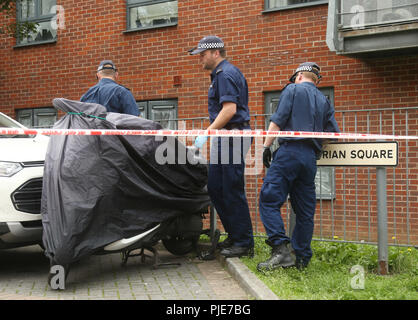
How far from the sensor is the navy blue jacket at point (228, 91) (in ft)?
18.1

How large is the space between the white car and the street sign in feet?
8.67

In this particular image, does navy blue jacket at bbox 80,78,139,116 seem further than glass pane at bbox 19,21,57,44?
No

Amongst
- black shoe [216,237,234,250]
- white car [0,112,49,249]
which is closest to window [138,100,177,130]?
black shoe [216,237,234,250]

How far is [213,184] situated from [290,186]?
0.95 m

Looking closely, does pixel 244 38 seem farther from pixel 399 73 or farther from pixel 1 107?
pixel 1 107

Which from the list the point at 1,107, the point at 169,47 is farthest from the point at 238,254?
the point at 1,107

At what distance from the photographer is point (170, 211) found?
218 inches

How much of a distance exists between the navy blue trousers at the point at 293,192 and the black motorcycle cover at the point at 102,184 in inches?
37.8

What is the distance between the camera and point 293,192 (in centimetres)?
525

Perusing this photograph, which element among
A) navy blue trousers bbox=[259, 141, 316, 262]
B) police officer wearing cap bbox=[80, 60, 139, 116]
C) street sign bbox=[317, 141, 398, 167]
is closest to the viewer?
navy blue trousers bbox=[259, 141, 316, 262]

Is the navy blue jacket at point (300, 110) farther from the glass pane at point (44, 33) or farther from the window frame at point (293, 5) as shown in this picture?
the glass pane at point (44, 33)

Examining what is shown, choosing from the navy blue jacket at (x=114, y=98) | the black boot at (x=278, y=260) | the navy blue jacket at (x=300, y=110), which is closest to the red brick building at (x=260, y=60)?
the navy blue jacket at (x=114, y=98)

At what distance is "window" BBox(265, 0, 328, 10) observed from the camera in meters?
8.97

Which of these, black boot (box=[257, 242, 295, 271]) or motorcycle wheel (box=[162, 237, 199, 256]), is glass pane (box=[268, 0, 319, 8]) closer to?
motorcycle wheel (box=[162, 237, 199, 256])
